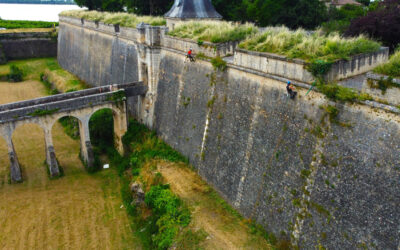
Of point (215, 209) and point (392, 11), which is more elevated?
point (392, 11)

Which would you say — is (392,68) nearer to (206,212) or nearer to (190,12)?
(206,212)

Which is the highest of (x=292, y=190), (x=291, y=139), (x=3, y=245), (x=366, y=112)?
(x=366, y=112)

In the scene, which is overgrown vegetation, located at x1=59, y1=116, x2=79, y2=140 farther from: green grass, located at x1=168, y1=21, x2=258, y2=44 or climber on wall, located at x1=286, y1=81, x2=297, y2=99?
climber on wall, located at x1=286, y1=81, x2=297, y2=99

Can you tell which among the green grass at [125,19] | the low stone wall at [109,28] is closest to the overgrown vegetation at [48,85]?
the low stone wall at [109,28]

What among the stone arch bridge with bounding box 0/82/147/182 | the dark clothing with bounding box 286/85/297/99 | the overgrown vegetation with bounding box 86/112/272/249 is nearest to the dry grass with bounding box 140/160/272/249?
the overgrown vegetation with bounding box 86/112/272/249

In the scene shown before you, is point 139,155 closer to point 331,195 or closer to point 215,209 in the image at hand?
point 215,209

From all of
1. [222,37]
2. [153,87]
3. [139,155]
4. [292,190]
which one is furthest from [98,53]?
[292,190]

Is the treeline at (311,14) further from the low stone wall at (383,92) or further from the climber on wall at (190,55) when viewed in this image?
the low stone wall at (383,92)
